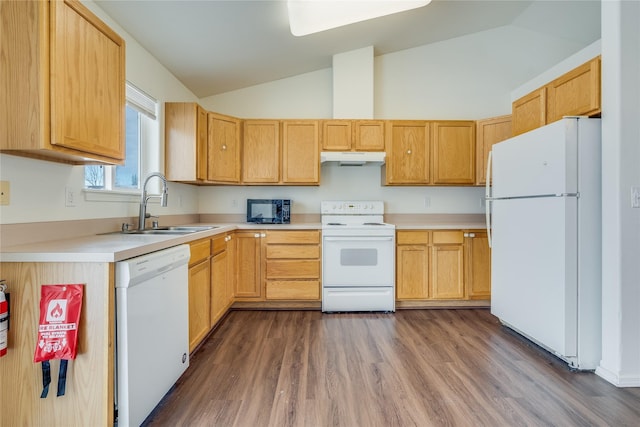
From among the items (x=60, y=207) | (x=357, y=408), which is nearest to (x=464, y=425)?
(x=357, y=408)

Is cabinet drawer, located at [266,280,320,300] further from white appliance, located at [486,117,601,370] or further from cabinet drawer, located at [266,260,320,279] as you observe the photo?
white appliance, located at [486,117,601,370]

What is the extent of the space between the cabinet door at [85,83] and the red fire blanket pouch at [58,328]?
0.65 m

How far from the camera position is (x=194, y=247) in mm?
2150

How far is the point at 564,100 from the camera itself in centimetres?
224

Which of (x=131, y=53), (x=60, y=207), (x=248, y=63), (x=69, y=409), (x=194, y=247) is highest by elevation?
(x=248, y=63)

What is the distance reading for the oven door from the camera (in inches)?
125

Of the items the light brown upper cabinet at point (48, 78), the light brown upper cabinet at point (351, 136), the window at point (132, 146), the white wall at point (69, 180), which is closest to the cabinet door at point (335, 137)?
the light brown upper cabinet at point (351, 136)

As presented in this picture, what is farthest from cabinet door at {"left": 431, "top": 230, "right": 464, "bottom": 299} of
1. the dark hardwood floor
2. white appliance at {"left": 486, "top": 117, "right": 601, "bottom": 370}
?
white appliance at {"left": 486, "top": 117, "right": 601, "bottom": 370}

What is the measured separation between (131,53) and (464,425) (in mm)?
3196

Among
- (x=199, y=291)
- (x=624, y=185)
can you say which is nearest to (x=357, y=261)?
(x=199, y=291)

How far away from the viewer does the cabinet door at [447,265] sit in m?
3.28

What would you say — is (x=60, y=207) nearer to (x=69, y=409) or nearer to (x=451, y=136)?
(x=69, y=409)

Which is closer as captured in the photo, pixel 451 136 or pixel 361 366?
pixel 361 366

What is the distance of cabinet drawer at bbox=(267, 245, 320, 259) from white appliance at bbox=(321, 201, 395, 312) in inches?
4.3
